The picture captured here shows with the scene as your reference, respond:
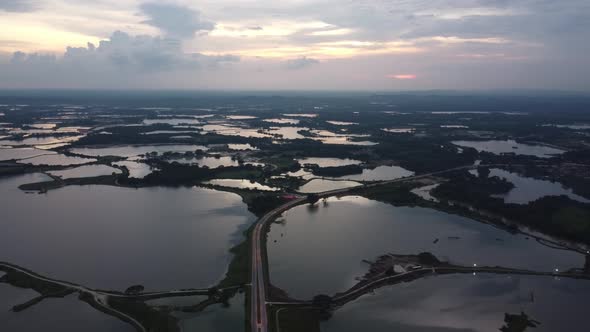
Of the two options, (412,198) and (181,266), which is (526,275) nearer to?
(412,198)

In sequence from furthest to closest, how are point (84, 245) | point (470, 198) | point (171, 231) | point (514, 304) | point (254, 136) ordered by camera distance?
1. point (254, 136)
2. point (470, 198)
3. point (171, 231)
4. point (84, 245)
5. point (514, 304)

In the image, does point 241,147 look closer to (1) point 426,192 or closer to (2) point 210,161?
(2) point 210,161

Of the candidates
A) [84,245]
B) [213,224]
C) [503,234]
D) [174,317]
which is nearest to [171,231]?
[213,224]

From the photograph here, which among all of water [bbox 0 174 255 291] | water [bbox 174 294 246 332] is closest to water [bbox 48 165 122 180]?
water [bbox 0 174 255 291]

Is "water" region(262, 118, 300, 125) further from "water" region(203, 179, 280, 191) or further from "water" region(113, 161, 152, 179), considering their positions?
"water" region(203, 179, 280, 191)

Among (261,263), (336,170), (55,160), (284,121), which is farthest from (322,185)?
(284,121)

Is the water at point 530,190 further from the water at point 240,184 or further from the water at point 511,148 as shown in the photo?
the water at point 240,184

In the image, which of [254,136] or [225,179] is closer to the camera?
[225,179]
